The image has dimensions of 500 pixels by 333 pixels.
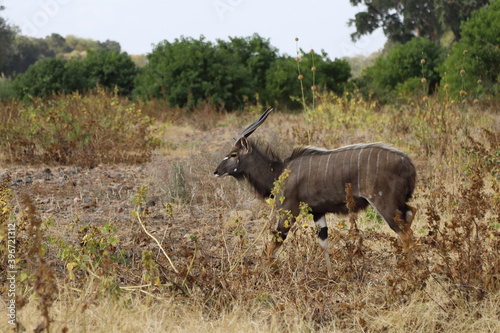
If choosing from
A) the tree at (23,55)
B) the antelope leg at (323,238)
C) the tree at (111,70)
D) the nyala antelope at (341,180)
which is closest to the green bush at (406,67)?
the tree at (111,70)

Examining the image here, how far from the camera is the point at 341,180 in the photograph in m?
4.12

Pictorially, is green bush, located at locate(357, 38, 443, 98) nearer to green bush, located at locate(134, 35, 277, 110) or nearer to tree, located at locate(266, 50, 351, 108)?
tree, located at locate(266, 50, 351, 108)

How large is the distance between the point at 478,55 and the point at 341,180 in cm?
1036

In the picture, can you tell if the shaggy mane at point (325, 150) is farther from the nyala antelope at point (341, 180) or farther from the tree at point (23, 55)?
the tree at point (23, 55)

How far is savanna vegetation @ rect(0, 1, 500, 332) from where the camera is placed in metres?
3.24

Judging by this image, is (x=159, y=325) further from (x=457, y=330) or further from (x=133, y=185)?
(x=133, y=185)

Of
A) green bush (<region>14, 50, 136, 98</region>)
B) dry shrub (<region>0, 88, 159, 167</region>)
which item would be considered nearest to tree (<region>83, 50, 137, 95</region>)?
green bush (<region>14, 50, 136, 98</region>)

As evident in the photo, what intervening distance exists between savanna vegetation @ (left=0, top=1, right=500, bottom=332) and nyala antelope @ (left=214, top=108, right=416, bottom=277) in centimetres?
19

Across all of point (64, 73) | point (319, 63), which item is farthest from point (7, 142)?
point (319, 63)

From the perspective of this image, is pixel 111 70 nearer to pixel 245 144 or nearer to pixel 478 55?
pixel 478 55

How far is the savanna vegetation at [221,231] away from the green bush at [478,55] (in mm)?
50

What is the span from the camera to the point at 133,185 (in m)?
7.15

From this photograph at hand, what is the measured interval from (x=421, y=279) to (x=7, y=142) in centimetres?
728

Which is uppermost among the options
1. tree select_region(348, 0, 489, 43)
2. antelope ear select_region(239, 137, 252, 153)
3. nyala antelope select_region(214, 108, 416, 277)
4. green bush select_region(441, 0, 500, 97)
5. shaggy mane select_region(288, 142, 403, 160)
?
tree select_region(348, 0, 489, 43)
